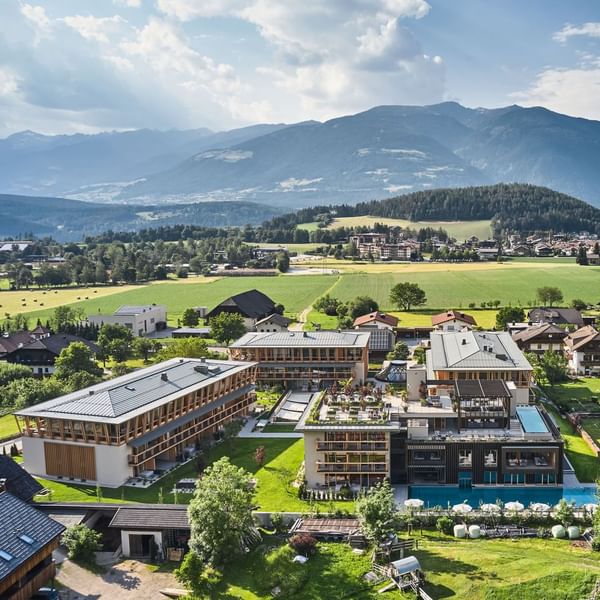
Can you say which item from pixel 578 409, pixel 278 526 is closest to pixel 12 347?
pixel 278 526

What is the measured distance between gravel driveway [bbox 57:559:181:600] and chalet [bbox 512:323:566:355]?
49.0 meters

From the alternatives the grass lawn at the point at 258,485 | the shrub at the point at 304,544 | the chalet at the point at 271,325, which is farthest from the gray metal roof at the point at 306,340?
the shrub at the point at 304,544

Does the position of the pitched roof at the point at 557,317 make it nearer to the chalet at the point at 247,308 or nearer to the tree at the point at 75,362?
the chalet at the point at 247,308

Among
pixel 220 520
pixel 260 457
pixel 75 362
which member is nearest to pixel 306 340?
pixel 260 457

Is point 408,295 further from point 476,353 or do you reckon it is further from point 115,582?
point 115,582

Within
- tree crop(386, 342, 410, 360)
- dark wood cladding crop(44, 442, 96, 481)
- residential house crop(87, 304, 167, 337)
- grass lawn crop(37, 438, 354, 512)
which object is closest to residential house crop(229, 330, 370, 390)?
tree crop(386, 342, 410, 360)

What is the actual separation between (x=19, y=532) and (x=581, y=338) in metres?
53.2

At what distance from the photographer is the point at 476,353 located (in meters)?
48.0

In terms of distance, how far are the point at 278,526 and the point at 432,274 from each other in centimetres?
10049

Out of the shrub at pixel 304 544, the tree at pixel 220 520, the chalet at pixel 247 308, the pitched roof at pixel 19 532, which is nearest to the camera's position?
the pitched roof at pixel 19 532

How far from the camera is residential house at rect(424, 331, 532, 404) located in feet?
148

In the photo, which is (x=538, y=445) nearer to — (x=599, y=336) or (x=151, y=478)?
(x=151, y=478)

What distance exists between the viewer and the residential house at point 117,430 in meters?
37.1

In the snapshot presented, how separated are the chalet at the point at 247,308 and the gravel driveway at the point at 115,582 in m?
53.5
